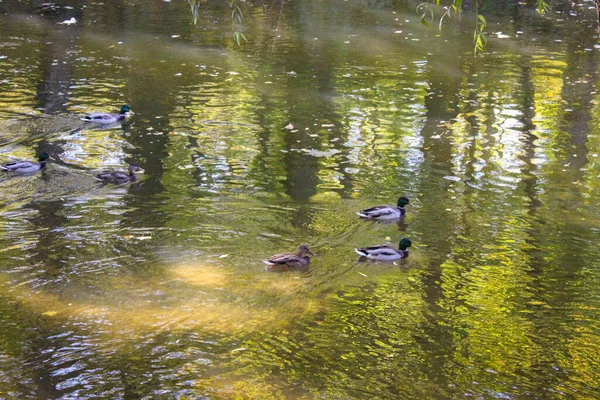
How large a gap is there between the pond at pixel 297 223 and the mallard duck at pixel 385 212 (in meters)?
0.13

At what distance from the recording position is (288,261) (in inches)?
346

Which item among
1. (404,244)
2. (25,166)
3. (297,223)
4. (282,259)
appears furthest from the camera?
(25,166)

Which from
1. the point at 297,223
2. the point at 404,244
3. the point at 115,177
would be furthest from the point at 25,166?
the point at 404,244

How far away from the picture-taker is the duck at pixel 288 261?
8797mm

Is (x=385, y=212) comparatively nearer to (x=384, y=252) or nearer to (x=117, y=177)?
(x=384, y=252)

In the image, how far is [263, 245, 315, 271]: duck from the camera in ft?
28.9

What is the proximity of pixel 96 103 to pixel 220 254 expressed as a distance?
23.7 feet

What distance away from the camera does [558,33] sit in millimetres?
23500

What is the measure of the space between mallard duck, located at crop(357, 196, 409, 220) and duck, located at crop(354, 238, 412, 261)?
0.91 m

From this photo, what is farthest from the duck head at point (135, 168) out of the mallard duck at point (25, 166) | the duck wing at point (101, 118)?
the duck wing at point (101, 118)

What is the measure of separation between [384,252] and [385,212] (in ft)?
4.07

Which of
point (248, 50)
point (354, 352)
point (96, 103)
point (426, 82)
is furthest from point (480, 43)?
point (248, 50)

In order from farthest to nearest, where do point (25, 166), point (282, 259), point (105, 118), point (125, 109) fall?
1. point (125, 109)
2. point (105, 118)
3. point (25, 166)
4. point (282, 259)

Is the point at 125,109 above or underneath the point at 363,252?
above
